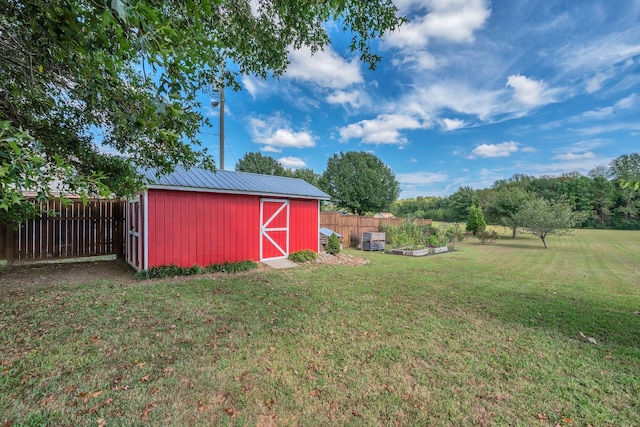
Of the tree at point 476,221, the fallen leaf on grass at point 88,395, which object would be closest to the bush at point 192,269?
the fallen leaf on grass at point 88,395

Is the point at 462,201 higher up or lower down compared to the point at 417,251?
higher up

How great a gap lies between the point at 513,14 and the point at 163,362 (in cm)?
1087

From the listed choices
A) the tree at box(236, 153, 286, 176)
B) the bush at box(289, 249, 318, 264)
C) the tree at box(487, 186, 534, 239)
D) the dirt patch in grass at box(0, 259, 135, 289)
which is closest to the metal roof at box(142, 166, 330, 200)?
the bush at box(289, 249, 318, 264)

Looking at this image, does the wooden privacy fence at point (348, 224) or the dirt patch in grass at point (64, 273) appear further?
the wooden privacy fence at point (348, 224)

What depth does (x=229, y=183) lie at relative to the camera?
7.55 meters

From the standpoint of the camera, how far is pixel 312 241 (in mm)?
9438

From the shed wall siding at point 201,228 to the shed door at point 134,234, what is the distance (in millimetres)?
583

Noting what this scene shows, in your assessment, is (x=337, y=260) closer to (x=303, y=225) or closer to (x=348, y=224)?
(x=303, y=225)

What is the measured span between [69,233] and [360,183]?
2162cm

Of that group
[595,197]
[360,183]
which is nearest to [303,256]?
[360,183]

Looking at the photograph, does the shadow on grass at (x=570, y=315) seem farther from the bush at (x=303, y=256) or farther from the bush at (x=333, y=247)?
the bush at (x=333, y=247)

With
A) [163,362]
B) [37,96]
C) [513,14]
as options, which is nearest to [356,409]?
[163,362]

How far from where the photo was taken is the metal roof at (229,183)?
21.4 ft

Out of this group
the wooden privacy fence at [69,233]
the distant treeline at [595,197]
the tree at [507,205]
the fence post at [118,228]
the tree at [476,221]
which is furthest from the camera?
the distant treeline at [595,197]
